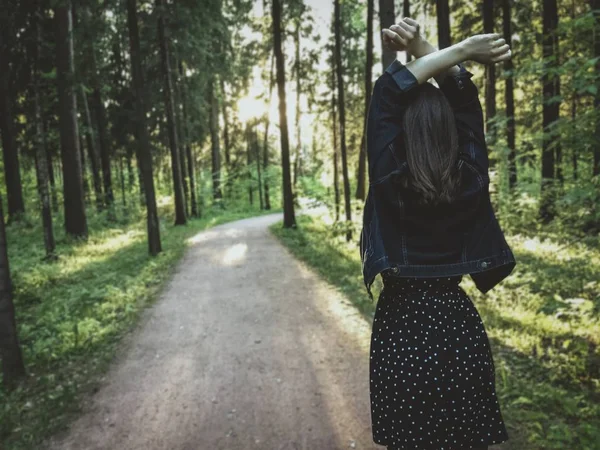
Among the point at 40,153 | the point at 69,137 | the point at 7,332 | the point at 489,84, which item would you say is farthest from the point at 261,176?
the point at 7,332

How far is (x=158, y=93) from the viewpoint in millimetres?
22203

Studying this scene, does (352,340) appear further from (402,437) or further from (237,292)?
(402,437)

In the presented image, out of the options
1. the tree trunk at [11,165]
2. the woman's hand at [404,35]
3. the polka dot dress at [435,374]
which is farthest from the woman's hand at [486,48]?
the tree trunk at [11,165]

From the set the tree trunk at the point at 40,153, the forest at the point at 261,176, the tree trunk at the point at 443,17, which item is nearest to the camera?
the forest at the point at 261,176

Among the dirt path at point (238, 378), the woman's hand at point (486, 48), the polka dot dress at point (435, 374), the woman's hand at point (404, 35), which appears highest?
the woman's hand at point (404, 35)

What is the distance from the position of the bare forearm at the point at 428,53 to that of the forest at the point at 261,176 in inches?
107

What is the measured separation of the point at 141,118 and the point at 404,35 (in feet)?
38.7

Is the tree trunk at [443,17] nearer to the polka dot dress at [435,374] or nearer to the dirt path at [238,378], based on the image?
the dirt path at [238,378]

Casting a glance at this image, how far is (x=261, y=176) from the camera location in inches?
1305

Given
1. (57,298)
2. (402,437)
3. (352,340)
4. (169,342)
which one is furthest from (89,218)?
(402,437)

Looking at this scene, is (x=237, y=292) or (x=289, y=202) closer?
(x=237, y=292)

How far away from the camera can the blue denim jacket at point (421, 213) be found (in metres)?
1.76

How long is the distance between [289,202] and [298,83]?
39.7 feet

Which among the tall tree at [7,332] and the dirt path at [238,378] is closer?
the dirt path at [238,378]
